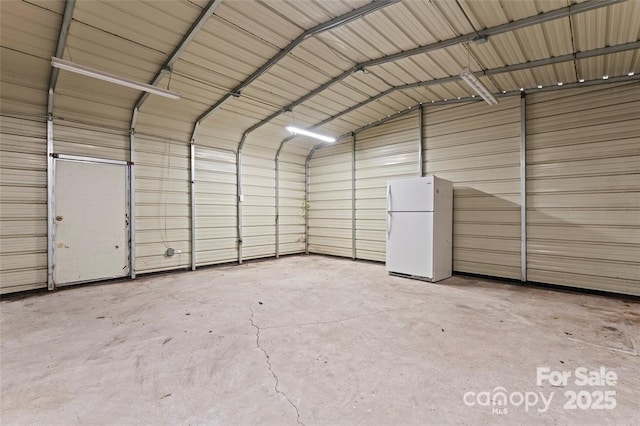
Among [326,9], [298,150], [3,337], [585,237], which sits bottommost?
[3,337]

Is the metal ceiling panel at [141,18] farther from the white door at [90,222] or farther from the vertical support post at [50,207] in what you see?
the white door at [90,222]

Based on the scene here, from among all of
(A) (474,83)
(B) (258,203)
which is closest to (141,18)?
(A) (474,83)

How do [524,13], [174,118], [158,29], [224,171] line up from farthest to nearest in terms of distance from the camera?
[224,171] < [174,118] < [158,29] < [524,13]

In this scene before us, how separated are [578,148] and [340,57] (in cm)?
412

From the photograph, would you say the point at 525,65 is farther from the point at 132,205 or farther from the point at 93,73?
the point at 132,205

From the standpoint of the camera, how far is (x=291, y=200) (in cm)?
832

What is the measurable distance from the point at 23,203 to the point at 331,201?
245 inches

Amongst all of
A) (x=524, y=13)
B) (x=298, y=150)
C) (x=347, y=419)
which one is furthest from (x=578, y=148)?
(x=298, y=150)

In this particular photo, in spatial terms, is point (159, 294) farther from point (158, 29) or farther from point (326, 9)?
point (326, 9)

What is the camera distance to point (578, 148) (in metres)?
4.55

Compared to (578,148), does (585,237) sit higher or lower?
lower

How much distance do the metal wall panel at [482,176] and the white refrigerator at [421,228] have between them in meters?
0.29

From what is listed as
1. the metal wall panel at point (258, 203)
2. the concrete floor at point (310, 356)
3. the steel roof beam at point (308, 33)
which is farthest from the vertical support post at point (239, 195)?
the concrete floor at point (310, 356)

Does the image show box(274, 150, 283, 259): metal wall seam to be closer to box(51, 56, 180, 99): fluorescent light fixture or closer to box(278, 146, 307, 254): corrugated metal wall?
box(278, 146, 307, 254): corrugated metal wall
